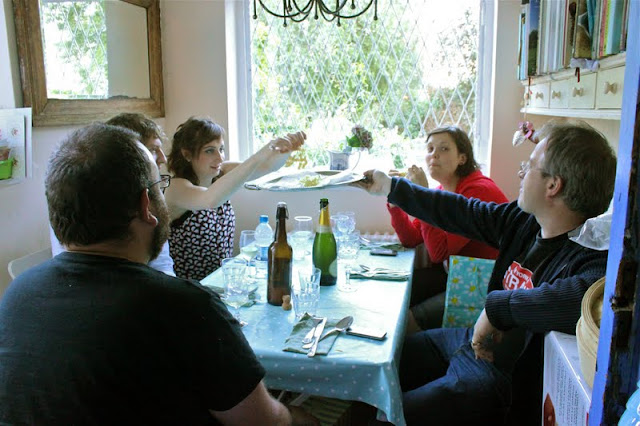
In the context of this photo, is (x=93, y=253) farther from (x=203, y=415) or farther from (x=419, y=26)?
(x=419, y=26)

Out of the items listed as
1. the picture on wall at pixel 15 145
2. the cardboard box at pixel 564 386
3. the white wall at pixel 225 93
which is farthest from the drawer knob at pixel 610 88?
the picture on wall at pixel 15 145

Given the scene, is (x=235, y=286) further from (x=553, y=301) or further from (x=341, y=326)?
(x=553, y=301)

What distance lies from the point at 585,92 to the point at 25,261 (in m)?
2.06

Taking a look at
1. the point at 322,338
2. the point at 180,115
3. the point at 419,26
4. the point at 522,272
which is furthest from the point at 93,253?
the point at 419,26

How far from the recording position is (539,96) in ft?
7.08

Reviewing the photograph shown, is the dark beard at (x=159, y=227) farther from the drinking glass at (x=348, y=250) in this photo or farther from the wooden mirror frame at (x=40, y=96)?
Answer: the wooden mirror frame at (x=40, y=96)

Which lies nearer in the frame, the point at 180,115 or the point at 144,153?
the point at 144,153

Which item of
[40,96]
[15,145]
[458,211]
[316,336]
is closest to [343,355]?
[316,336]

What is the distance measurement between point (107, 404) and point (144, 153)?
1.48 feet

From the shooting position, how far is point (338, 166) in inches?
113

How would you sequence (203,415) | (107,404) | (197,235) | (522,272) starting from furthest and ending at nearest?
(197,235), (522,272), (203,415), (107,404)

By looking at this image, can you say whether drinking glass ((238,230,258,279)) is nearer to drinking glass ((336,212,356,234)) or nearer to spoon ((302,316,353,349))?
drinking glass ((336,212,356,234))

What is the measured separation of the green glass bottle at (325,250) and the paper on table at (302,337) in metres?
0.33

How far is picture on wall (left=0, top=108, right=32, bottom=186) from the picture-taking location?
6.12 feet
